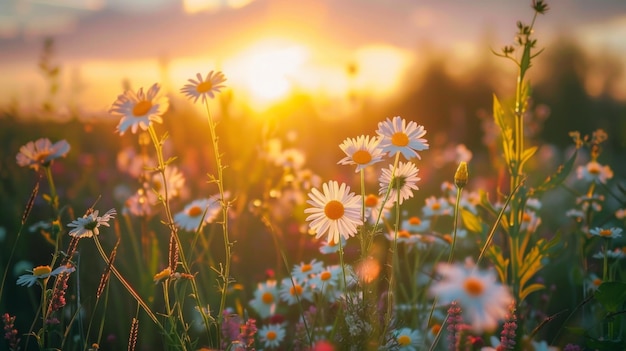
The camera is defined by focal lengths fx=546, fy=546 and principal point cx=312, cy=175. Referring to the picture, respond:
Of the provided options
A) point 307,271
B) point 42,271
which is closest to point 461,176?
point 307,271

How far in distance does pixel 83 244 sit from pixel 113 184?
133 centimetres

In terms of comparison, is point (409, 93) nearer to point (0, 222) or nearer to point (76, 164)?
point (76, 164)

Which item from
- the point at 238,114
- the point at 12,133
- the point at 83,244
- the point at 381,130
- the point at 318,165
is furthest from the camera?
the point at 318,165

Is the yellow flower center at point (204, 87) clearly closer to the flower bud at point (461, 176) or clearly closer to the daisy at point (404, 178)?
the daisy at point (404, 178)

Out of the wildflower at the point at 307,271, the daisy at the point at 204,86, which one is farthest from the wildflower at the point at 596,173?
the daisy at the point at 204,86

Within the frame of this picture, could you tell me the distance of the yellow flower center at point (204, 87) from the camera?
1.56m

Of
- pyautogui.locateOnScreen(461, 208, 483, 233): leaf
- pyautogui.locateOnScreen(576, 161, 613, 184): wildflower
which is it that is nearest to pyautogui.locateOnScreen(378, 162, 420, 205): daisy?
pyautogui.locateOnScreen(461, 208, 483, 233): leaf

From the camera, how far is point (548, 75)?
60.8 ft

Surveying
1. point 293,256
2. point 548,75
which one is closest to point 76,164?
point 293,256

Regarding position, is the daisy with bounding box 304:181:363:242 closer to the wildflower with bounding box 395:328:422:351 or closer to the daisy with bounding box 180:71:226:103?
the daisy with bounding box 180:71:226:103

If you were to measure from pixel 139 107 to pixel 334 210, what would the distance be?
604 mm

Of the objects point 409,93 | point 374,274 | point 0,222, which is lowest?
point 374,274

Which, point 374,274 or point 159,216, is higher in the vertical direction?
point 159,216

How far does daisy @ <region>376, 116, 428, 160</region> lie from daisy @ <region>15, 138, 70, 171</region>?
1030mm
